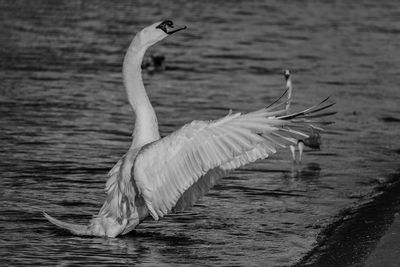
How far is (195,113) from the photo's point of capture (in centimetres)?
1883

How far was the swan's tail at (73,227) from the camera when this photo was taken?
10957mm

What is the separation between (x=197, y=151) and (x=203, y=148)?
0.07 metres

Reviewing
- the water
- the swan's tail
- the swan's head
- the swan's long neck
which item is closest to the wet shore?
the water

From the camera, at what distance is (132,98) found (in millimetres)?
11453

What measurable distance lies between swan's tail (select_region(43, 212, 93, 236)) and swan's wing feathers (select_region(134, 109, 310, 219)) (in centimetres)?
85

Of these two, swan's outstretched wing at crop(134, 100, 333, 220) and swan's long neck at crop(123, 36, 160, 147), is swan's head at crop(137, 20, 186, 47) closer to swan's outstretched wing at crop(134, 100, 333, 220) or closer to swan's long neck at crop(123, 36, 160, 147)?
swan's long neck at crop(123, 36, 160, 147)

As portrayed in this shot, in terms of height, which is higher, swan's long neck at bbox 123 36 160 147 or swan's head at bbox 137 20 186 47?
swan's head at bbox 137 20 186 47

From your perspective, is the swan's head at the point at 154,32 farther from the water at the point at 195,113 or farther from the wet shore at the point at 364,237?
the wet shore at the point at 364,237

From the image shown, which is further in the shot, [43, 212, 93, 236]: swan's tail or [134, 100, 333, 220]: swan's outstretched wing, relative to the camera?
[43, 212, 93, 236]: swan's tail

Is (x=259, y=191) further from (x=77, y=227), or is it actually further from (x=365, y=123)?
(x=365, y=123)

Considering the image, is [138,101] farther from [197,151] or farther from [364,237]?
[364,237]

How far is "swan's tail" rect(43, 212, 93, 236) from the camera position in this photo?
11.0 meters

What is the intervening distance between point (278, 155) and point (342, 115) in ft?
11.6

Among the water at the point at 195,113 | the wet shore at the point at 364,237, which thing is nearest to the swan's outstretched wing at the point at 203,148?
the water at the point at 195,113
